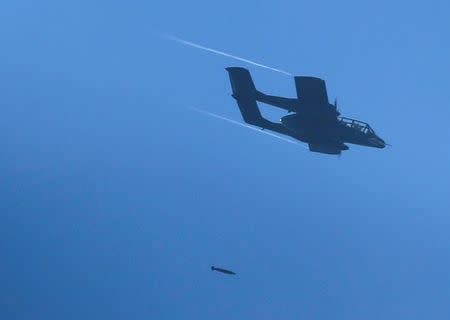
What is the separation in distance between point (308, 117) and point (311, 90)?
2071mm

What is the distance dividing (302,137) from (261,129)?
10.9 feet

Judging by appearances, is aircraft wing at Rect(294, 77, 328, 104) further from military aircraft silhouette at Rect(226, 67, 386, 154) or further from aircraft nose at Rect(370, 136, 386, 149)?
aircraft nose at Rect(370, 136, 386, 149)

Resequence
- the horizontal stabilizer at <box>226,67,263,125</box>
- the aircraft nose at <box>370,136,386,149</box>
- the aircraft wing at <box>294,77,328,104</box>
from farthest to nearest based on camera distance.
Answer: the horizontal stabilizer at <box>226,67,263,125</box> < the aircraft nose at <box>370,136,386,149</box> < the aircraft wing at <box>294,77,328,104</box>

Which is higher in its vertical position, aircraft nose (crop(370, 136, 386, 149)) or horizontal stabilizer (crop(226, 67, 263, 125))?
horizontal stabilizer (crop(226, 67, 263, 125))

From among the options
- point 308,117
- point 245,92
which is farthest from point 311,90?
point 245,92

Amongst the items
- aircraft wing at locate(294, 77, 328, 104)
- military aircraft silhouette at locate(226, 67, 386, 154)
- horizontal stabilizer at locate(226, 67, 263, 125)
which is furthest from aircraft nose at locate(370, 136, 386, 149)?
horizontal stabilizer at locate(226, 67, 263, 125)

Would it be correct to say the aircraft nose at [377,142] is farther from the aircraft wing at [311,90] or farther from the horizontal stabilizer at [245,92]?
the horizontal stabilizer at [245,92]

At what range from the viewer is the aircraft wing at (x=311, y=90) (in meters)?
49.6

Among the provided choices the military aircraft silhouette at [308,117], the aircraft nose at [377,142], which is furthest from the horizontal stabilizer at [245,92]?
the aircraft nose at [377,142]

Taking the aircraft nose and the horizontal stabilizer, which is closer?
the aircraft nose

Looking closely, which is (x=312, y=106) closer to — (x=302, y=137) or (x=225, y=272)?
(x=302, y=137)

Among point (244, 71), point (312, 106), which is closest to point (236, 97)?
point (244, 71)

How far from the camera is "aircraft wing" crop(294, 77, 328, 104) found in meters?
49.6

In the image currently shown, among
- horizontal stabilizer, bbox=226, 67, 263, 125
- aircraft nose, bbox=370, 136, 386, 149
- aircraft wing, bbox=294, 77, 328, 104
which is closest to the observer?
aircraft wing, bbox=294, 77, 328, 104
